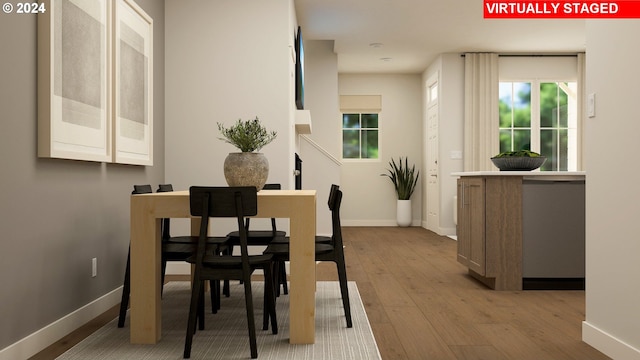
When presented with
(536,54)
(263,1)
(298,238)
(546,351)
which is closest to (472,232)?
(546,351)

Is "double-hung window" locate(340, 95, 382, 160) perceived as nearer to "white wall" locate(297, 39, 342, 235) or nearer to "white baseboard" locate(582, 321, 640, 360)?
"white wall" locate(297, 39, 342, 235)

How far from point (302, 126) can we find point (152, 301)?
11.5 ft

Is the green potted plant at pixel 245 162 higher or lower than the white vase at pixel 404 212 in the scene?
higher

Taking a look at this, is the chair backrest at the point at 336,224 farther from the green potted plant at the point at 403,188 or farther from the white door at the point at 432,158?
the green potted plant at the point at 403,188

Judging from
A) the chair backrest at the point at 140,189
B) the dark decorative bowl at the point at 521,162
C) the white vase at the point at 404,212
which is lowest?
the white vase at the point at 404,212

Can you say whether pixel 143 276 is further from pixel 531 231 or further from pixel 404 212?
pixel 404 212

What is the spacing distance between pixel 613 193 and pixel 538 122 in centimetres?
648

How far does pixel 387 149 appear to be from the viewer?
10.1m

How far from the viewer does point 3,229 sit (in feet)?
7.84

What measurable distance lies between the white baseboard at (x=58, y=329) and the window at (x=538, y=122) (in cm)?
667

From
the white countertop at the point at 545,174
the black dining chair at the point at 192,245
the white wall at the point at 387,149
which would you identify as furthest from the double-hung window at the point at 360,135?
the black dining chair at the point at 192,245

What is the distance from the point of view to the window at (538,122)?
28.4 feet

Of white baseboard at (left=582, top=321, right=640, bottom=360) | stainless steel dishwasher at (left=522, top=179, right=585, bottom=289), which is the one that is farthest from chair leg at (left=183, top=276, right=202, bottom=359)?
stainless steel dishwasher at (left=522, top=179, right=585, bottom=289)

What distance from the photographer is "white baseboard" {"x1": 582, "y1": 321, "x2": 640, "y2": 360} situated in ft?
7.88
